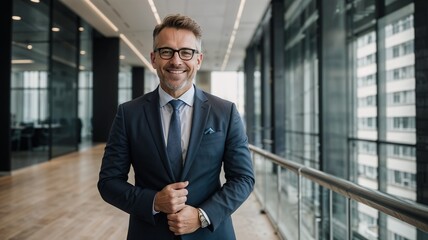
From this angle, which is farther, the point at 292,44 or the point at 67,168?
the point at 292,44

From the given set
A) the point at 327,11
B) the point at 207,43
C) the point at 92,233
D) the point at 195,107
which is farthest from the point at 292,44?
the point at 195,107

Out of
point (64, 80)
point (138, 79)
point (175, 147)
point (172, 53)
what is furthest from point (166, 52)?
point (138, 79)

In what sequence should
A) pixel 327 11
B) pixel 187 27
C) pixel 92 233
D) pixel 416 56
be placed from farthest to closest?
pixel 327 11 < pixel 92 233 < pixel 416 56 < pixel 187 27

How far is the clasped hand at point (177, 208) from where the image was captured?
3.25ft

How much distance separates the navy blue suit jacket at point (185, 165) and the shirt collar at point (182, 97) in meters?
0.02

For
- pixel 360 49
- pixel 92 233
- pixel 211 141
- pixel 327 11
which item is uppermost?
pixel 327 11

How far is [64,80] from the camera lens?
33.2 ft

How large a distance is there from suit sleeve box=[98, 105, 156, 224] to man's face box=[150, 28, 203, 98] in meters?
0.19

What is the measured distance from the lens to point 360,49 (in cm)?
507

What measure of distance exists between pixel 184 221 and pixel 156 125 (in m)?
0.30

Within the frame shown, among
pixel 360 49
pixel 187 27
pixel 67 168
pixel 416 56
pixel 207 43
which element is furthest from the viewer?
pixel 207 43

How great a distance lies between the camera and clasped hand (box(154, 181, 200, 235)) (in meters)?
0.99

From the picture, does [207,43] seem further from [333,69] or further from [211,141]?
[211,141]

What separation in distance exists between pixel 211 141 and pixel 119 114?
0.31 m
